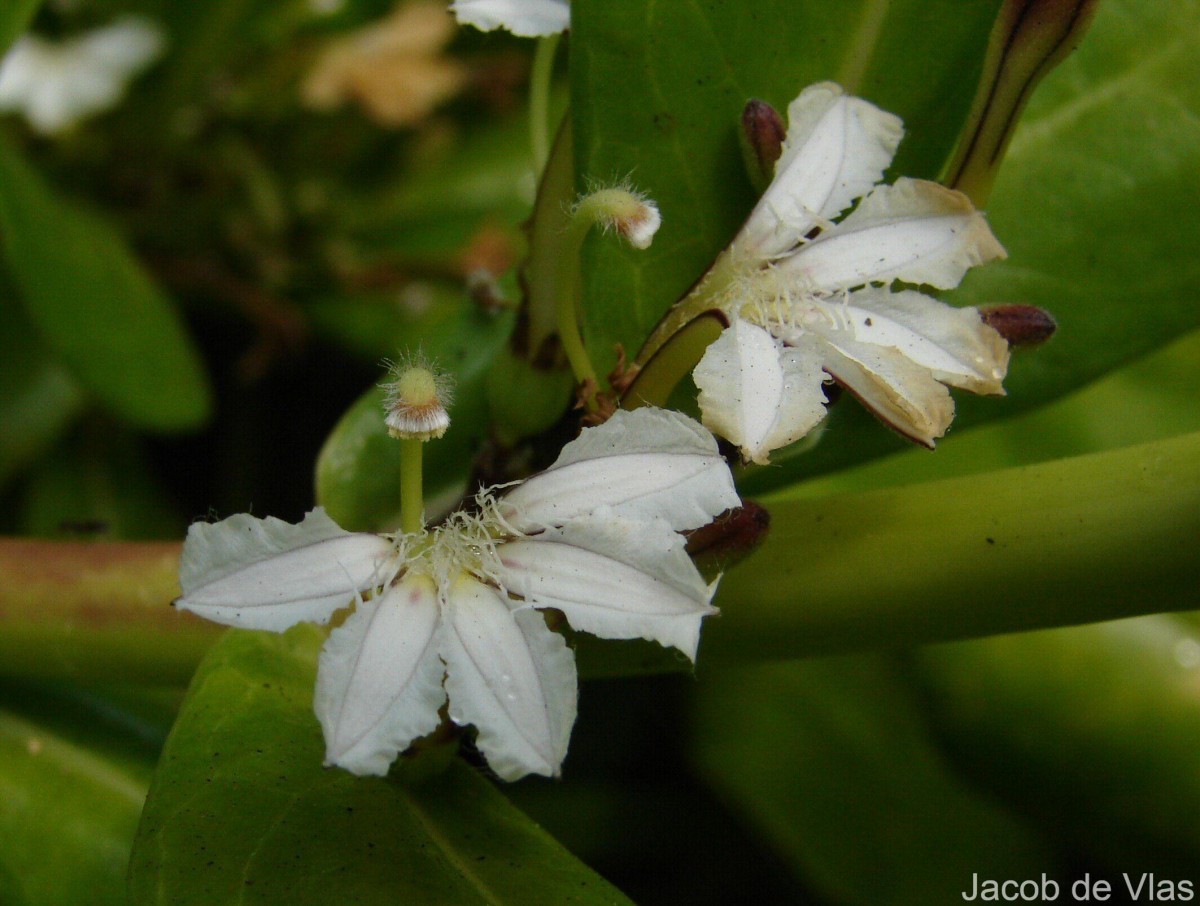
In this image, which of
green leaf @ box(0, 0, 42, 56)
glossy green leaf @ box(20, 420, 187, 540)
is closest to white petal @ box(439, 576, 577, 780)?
green leaf @ box(0, 0, 42, 56)

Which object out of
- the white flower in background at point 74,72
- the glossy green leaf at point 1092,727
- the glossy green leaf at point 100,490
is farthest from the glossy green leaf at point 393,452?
the white flower in background at point 74,72

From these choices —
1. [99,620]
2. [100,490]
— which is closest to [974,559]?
[99,620]

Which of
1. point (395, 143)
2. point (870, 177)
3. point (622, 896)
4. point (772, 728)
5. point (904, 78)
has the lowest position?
point (622, 896)

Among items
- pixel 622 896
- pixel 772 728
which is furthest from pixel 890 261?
pixel 772 728

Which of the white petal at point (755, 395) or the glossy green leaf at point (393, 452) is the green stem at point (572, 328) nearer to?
the white petal at point (755, 395)

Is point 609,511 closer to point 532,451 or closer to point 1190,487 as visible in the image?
point 532,451

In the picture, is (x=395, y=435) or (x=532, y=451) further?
(x=532, y=451)
